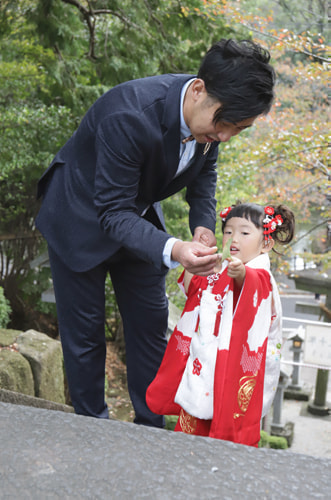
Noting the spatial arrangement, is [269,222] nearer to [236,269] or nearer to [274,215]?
[274,215]

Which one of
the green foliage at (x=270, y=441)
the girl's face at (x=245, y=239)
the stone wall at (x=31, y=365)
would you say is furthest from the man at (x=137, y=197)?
the green foliage at (x=270, y=441)

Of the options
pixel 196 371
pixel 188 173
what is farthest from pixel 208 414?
pixel 188 173

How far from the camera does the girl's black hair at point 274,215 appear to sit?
2.25 meters

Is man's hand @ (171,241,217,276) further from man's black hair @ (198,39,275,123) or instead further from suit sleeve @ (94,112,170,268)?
man's black hair @ (198,39,275,123)

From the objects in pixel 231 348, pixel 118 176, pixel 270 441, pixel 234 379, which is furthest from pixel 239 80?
pixel 270 441

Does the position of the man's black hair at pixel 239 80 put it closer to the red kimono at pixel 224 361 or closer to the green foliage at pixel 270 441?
the red kimono at pixel 224 361

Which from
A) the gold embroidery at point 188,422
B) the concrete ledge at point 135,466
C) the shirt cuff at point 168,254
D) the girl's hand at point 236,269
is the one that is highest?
the shirt cuff at point 168,254

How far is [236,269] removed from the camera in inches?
76.2

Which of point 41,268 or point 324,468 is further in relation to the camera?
point 41,268

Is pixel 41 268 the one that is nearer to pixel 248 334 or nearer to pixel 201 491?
pixel 248 334

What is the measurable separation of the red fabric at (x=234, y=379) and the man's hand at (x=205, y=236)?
0.61ft

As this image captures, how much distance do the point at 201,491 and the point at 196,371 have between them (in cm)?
113

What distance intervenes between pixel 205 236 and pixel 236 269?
0.23m

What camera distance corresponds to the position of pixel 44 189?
221cm
